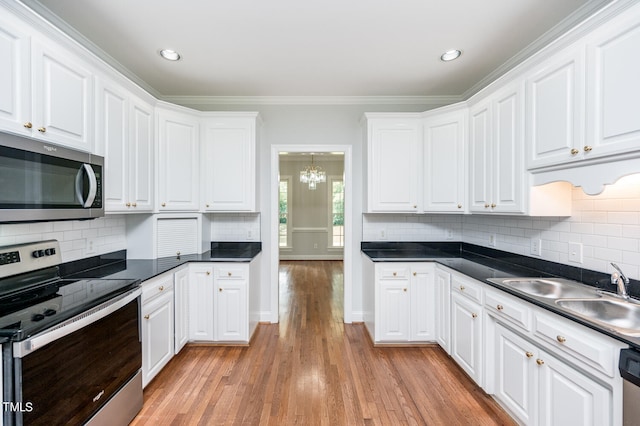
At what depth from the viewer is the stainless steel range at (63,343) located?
119 centimetres

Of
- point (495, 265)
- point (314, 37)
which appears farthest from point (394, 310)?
point (314, 37)

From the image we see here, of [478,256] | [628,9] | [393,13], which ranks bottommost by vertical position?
[478,256]

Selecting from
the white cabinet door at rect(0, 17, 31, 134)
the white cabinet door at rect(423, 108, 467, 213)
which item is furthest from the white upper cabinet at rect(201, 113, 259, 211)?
the white cabinet door at rect(423, 108, 467, 213)

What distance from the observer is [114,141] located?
2215 mm

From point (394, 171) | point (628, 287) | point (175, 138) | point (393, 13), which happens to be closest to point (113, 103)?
point (175, 138)

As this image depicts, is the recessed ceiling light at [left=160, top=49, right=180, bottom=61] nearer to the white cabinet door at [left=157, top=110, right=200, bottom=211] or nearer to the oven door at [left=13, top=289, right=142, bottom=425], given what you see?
the white cabinet door at [left=157, top=110, right=200, bottom=211]

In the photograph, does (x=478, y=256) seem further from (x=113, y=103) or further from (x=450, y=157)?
(x=113, y=103)

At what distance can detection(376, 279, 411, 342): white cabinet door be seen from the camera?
290 cm

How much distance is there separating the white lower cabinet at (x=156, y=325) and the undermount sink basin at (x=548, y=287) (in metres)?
2.55

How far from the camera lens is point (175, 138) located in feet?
9.68

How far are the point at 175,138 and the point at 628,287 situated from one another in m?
3.73

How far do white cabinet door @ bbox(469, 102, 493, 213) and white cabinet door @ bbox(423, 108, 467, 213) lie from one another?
0.11 meters

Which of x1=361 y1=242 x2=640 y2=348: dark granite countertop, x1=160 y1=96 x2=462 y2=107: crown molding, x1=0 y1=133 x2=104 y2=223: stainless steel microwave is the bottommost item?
x1=361 y1=242 x2=640 y2=348: dark granite countertop

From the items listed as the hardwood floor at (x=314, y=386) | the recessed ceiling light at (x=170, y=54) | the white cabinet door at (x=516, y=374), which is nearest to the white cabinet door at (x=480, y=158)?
the white cabinet door at (x=516, y=374)
